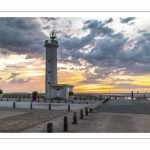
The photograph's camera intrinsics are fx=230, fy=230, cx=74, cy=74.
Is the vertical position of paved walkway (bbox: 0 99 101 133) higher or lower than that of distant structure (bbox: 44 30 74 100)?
lower

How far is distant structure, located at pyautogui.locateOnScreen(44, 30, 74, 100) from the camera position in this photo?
159 feet

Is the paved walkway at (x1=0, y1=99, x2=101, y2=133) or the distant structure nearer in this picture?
the paved walkway at (x1=0, y1=99, x2=101, y2=133)

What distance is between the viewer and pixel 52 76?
49.3 meters

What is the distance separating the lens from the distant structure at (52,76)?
48.4 metres

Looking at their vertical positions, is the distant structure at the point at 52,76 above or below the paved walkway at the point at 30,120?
above

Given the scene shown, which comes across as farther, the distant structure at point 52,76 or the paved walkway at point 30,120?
the distant structure at point 52,76

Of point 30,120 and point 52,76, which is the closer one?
point 30,120

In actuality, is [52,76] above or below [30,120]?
above
